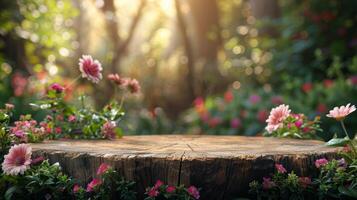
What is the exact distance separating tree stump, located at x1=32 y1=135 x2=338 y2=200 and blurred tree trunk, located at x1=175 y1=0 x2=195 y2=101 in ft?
17.0

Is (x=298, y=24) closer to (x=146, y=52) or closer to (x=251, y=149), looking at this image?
(x=146, y=52)

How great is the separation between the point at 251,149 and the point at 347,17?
5.33 meters

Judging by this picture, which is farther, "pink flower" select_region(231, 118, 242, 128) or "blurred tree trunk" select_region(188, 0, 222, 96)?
"blurred tree trunk" select_region(188, 0, 222, 96)

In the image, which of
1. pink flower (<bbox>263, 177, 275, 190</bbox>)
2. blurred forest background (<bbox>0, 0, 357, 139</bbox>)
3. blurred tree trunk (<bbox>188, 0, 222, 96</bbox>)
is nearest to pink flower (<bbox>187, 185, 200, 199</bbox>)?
pink flower (<bbox>263, 177, 275, 190</bbox>)

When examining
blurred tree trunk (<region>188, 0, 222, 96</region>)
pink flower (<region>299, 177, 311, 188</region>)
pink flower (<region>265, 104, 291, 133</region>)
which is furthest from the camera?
blurred tree trunk (<region>188, 0, 222, 96</region>)

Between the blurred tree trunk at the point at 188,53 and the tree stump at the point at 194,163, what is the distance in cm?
517

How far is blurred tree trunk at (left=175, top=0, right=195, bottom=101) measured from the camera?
7.62 metres

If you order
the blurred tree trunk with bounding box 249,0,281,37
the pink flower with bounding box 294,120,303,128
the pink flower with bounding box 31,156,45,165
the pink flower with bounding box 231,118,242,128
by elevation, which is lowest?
the pink flower with bounding box 31,156,45,165

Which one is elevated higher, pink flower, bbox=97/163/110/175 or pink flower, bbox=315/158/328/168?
pink flower, bbox=315/158/328/168

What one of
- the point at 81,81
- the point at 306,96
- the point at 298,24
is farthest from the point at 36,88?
the point at 298,24

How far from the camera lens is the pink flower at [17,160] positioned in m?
2.31

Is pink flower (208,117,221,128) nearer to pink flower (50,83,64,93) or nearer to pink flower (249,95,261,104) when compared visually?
pink flower (249,95,261,104)

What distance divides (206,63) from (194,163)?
265 inches

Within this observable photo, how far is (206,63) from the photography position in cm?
897
